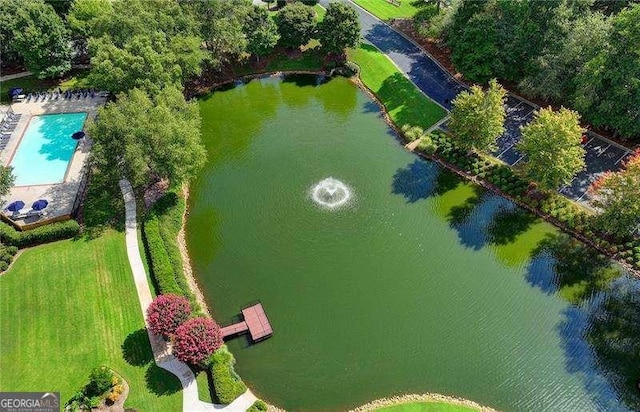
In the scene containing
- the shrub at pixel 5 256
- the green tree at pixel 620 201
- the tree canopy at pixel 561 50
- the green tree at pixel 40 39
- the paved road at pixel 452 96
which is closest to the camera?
the green tree at pixel 620 201

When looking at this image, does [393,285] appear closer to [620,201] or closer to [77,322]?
[620,201]

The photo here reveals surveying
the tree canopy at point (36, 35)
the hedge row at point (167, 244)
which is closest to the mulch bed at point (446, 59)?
the hedge row at point (167, 244)

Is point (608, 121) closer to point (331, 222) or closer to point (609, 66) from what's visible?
point (609, 66)

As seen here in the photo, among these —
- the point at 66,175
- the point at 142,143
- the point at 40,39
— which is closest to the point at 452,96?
the point at 142,143

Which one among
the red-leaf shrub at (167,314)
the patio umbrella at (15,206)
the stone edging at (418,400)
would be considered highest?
the stone edging at (418,400)

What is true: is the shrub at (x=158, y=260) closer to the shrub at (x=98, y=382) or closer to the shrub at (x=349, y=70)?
the shrub at (x=98, y=382)
